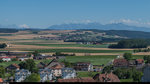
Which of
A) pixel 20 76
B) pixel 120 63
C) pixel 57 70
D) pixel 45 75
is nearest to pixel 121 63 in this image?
pixel 120 63

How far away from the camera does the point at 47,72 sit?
4169 cm

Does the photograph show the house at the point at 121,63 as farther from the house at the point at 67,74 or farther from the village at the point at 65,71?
the house at the point at 67,74

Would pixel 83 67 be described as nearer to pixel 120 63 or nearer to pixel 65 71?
pixel 120 63

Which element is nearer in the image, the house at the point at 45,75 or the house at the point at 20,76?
the house at the point at 20,76

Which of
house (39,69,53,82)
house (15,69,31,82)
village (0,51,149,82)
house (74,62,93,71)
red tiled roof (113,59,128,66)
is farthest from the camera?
red tiled roof (113,59,128,66)

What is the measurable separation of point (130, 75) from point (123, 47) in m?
59.1

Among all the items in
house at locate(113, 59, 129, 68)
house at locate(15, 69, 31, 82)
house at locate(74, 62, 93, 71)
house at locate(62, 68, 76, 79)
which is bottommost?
house at locate(74, 62, 93, 71)

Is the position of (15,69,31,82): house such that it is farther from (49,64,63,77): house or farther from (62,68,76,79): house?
(49,64,63,77): house

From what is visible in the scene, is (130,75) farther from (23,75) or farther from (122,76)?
(23,75)

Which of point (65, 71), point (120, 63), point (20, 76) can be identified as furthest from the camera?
point (120, 63)

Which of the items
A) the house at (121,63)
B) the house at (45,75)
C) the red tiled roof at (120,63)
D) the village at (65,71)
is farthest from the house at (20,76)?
the red tiled roof at (120,63)

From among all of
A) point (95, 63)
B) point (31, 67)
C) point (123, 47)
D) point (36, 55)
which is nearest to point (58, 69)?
point (31, 67)

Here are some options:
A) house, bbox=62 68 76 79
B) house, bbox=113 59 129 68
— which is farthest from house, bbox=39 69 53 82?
house, bbox=113 59 129 68

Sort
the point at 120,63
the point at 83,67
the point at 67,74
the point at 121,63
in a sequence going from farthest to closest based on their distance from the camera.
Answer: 1. the point at 121,63
2. the point at 120,63
3. the point at 83,67
4. the point at 67,74
